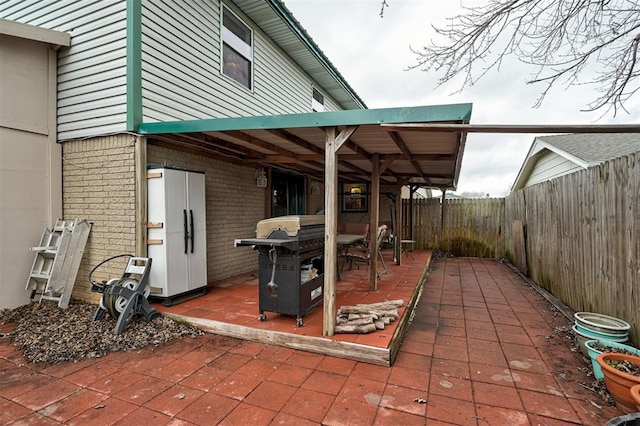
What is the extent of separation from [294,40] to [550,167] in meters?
8.78

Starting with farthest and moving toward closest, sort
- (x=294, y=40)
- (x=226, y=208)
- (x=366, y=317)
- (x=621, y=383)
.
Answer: (x=294, y=40)
(x=226, y=208)
(x=366, y=317)
(x=621, y=383)

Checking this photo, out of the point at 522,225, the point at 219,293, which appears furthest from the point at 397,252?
the point at 219,293

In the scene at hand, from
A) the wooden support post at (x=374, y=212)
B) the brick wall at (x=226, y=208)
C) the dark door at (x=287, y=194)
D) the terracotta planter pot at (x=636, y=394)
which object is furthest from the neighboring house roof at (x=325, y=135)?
the terracotta planter pot at (x=636, y=394)

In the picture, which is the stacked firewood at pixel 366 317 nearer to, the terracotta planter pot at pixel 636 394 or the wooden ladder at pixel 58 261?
the terracotta planter pot at pixel 636 394

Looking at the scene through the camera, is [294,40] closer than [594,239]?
No

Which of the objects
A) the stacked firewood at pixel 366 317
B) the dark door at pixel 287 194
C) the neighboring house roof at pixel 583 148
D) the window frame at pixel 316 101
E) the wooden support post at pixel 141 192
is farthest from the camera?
the window frame at pixel 316 101

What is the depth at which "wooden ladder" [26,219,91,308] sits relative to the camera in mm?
4266

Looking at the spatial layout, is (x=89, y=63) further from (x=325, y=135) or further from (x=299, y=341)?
(x=299, y=341)

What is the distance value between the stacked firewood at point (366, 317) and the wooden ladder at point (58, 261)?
3.76m

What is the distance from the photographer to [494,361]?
3.03 m

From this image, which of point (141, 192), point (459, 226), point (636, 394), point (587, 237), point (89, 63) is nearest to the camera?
point (636, 394)

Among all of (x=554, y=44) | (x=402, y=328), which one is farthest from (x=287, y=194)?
(x=554, y=44)

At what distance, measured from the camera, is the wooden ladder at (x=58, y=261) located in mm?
4266

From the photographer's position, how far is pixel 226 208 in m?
5.85
